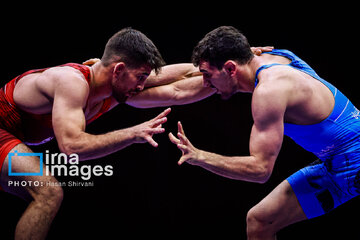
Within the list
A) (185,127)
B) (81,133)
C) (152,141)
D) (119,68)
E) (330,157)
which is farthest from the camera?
(185,127)

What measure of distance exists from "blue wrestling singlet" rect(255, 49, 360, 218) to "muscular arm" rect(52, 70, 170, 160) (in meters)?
0.66

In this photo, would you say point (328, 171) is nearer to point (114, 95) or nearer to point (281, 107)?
point (281, 107)

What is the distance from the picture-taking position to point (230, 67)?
224 centimetres

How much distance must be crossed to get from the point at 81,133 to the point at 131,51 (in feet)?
2.13

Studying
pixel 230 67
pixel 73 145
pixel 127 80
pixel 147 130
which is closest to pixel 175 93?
pixel 127 80

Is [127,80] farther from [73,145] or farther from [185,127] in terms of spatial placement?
[185,127]

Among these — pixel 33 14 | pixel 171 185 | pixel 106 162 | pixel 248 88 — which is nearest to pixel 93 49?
pixel 33 14

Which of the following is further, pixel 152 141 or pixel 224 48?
pixel 224 48

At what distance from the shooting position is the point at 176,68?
8.89 feet

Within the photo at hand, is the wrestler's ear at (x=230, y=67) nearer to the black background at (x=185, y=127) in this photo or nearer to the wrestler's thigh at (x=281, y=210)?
the wrestler's thigh at (x=281, y=210)

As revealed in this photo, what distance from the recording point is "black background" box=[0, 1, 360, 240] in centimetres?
340

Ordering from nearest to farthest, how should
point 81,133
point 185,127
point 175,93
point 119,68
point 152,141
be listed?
1. point 152,141
2. point 81,133
3. point 119,68
4. point 175,93
5. point 185,127

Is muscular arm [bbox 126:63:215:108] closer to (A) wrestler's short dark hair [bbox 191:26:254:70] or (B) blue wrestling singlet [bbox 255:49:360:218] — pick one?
(A) wrestler's short dark hair [bbox 191:26:254:70]

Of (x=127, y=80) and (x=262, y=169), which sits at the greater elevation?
(x=127, y=80)
